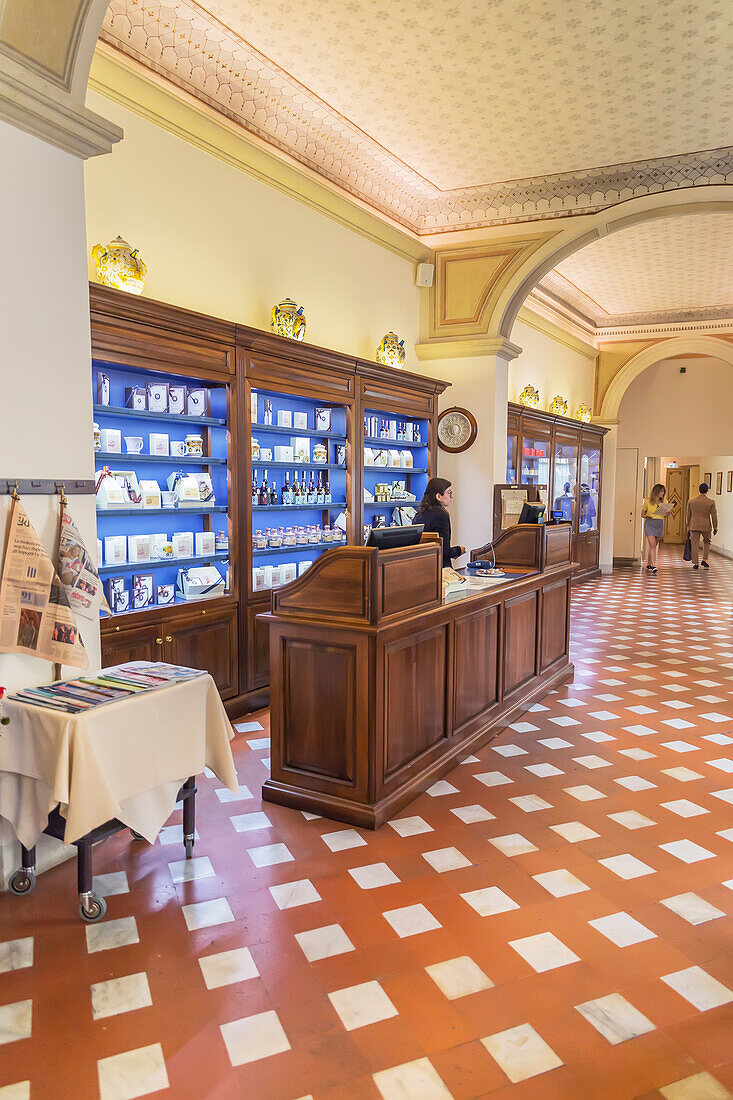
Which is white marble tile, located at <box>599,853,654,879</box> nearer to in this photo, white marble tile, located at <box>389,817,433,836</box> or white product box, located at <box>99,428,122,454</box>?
white marble tile, located at <box>389,817,433,836</box>

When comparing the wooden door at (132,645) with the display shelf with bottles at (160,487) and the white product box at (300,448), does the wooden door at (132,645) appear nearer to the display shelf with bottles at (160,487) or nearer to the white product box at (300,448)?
the display shelf with bottles at (160,487)

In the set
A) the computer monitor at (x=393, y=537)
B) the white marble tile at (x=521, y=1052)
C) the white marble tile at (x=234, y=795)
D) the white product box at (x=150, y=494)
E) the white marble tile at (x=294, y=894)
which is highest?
the white product box at (x=150, y=494)

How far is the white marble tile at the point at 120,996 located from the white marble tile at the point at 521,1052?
Result: 1.11 metres

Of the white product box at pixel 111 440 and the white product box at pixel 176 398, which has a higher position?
the white product box at pixel 176 398

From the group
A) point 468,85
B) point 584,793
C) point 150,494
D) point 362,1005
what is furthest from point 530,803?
point 468,85

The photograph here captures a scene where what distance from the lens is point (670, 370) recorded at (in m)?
15.2

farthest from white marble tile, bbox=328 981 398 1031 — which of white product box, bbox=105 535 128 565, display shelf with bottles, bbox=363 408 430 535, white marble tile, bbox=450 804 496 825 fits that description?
display shelf with bottles, bbox=363 408 430 535

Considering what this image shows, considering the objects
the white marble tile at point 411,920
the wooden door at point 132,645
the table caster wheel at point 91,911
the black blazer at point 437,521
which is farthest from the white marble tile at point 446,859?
→ the black blazer at point 437,521

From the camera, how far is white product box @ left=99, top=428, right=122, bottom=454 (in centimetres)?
432

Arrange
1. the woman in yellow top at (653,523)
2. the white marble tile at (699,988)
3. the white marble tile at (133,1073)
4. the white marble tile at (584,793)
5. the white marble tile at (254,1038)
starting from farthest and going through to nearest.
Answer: the woman in yellow top at (653,523) → the white marble tile at (584,793) → the white marble tile at (699,988) → the white marble tile at (254,1038) → the white marble tile at (133,1073)

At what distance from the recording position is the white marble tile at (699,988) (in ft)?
7.81

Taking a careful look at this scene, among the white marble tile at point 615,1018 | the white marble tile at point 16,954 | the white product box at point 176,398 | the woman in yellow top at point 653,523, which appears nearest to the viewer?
the white marble tile at point 615,1018

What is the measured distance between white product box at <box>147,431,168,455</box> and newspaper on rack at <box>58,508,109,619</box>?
1.54 metres

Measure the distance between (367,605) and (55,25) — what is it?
2.80 metres
